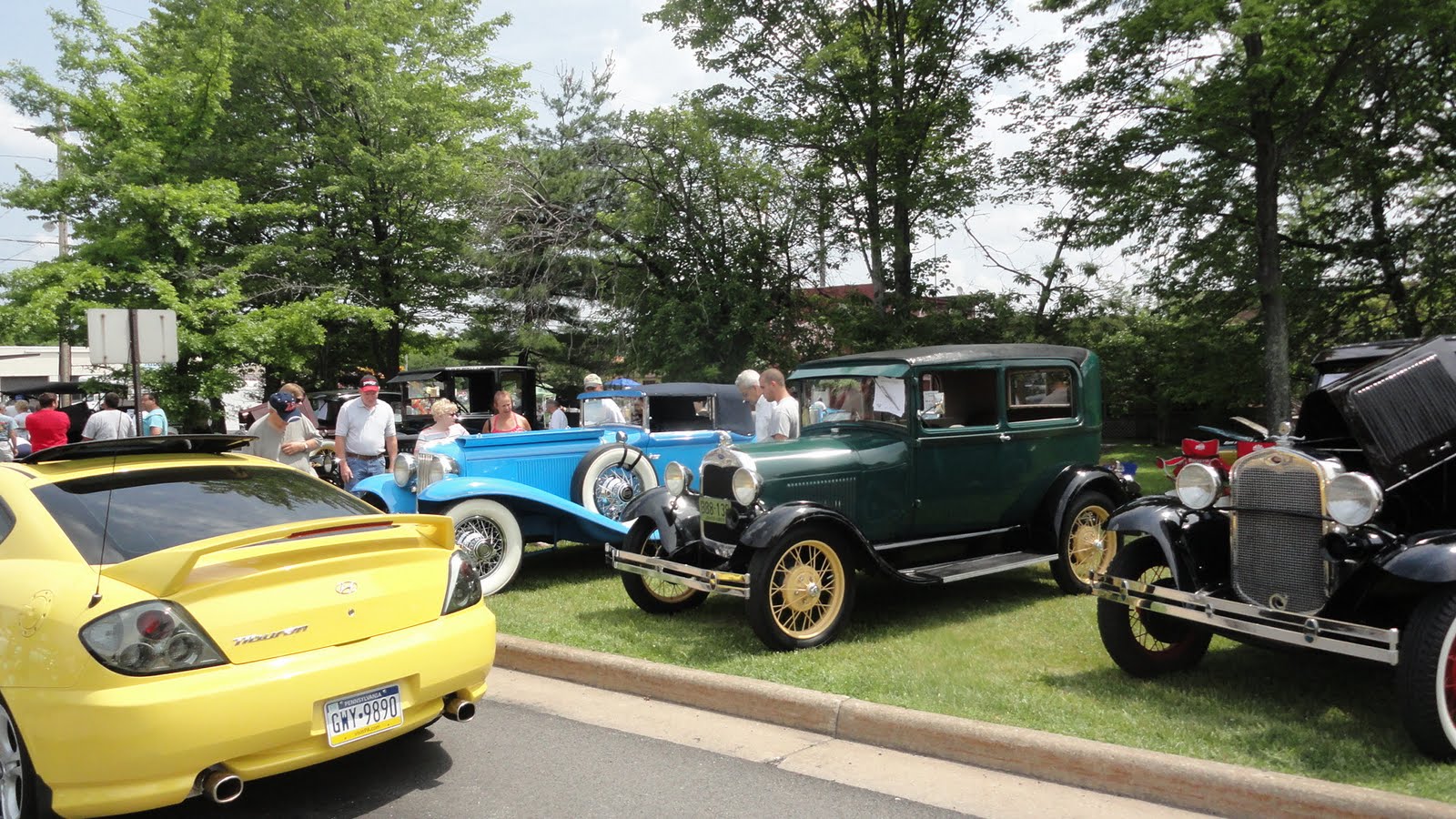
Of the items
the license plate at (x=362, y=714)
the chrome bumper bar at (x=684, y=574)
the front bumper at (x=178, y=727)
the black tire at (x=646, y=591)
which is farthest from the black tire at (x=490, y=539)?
the front bumper at (x=178, y=727)

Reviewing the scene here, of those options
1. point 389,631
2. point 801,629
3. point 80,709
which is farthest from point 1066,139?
point 80,709

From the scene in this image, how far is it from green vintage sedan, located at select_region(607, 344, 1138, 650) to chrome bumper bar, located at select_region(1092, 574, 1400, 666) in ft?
5.02

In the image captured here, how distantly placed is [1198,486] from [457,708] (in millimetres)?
3772

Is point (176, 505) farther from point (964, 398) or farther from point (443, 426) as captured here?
point (964, 398)

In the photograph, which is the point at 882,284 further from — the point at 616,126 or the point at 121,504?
the point at 121,504

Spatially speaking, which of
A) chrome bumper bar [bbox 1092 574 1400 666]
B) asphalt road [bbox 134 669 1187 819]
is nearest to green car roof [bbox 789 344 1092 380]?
chrome bumper bar [bbox 1092 574 1400 666]

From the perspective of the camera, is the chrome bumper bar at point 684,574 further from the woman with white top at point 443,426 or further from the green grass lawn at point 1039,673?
the woman with white top at point 443,426

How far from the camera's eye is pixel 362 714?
11.3ft

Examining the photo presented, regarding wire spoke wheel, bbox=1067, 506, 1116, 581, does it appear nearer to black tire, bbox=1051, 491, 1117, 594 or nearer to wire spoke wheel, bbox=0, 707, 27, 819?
black tire, bbox=1051, 491, 1117, 594

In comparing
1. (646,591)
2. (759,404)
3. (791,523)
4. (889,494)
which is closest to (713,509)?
(791,523)

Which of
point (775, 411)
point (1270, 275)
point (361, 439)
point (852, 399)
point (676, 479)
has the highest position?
point (1270, 275)

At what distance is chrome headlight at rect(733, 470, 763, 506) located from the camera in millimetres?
5863

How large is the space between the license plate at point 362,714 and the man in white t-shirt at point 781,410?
4598 mm

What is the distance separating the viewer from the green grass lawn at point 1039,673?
12.7 feet
